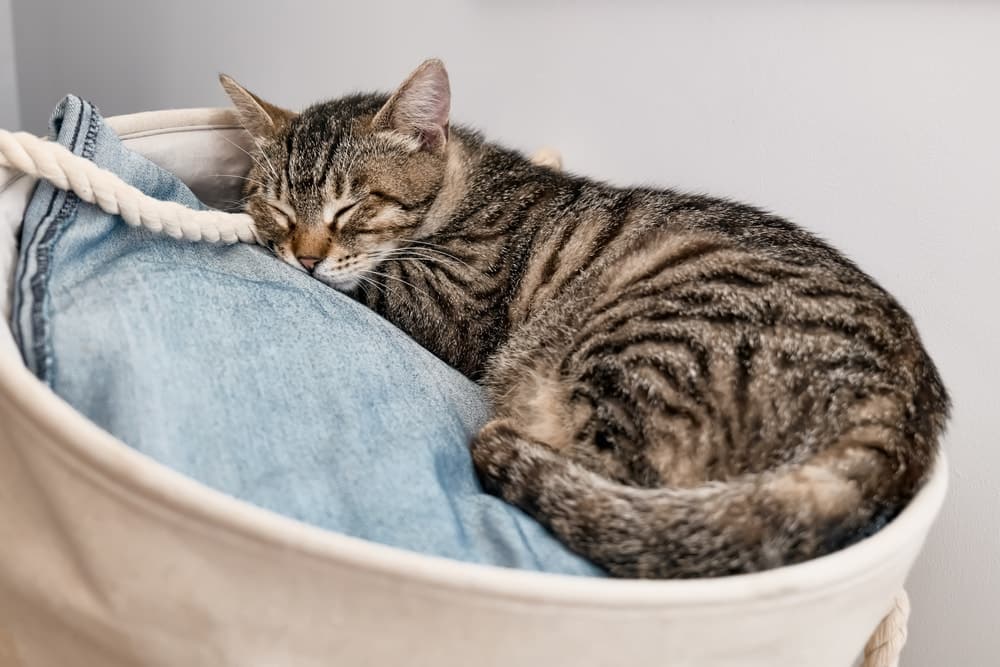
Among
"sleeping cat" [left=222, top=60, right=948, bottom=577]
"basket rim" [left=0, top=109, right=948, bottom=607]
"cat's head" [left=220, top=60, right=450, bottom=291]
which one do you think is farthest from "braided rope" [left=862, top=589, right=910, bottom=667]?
"cat's head" [left=220, top=60, right=450, bottom=291]

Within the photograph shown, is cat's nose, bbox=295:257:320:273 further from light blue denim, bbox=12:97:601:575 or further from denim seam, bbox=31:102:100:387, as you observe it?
denim seam, bbox=31:102:100:387

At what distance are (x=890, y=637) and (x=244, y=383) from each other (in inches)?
30.7

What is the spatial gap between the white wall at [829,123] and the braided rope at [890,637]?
0.44 metres

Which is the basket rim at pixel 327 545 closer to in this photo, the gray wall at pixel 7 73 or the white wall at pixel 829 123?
the white wall at pixel 829 123

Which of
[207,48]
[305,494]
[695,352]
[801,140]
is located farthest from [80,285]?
[207,48]

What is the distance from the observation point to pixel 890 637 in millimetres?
946

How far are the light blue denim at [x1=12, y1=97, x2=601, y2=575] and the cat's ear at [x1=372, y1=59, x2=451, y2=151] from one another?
38 centimetres

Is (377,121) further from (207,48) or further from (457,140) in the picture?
(207,48)

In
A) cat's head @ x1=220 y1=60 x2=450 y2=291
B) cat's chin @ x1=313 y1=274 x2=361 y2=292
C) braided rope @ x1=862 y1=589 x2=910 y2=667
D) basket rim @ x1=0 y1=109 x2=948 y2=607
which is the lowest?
braided rope @ x1=862 y1=589 x2=910 y2=667

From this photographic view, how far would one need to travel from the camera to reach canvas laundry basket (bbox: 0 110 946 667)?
583 mm

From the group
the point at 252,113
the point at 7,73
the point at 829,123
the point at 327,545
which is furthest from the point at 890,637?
the point at 7,73

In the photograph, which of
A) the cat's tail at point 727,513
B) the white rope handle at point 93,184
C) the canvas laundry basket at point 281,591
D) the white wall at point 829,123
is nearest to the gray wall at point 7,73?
the white wall at point 829,123

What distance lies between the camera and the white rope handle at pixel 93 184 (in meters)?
0.83

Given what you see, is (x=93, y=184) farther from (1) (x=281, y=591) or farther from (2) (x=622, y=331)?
(2) (x=622, y=331)
